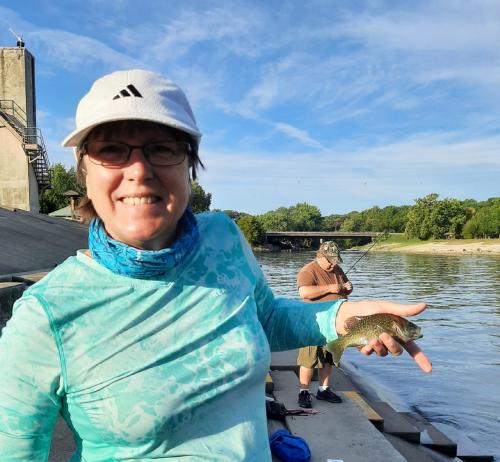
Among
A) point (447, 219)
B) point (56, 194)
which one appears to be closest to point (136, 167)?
point (56, 194)

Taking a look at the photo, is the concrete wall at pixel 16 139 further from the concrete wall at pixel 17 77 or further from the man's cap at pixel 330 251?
the man's cap at pixel 330 251

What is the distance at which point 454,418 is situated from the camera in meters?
9.73

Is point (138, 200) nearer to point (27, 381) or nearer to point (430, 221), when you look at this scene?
point (27, 381)

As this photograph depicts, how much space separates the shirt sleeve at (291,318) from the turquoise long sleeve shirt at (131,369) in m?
0.38

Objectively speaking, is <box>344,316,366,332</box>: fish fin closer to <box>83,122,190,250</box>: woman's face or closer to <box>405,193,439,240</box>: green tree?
<box>83,122,190,250</box>: woman's face

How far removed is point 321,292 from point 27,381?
242 inches

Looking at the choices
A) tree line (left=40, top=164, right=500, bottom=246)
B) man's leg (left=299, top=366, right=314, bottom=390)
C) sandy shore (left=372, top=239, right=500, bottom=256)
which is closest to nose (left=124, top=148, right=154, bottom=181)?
man's leg (left=299, top=366, right=314, bottom=390)

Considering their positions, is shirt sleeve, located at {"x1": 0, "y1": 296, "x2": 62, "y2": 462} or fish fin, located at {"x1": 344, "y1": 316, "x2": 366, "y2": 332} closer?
shirt sleeve, located at {"x1": 0, "y1": 296, "x2": 62, "y2": 462}

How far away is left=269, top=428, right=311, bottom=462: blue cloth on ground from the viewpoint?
4918 mm

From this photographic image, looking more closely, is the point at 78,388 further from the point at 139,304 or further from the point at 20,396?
the point at 139,304

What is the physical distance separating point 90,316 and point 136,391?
0.27 m

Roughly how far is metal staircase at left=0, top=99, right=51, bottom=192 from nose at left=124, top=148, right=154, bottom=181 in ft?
106

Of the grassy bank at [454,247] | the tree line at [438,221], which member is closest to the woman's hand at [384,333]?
the grassy bank at [454,247]

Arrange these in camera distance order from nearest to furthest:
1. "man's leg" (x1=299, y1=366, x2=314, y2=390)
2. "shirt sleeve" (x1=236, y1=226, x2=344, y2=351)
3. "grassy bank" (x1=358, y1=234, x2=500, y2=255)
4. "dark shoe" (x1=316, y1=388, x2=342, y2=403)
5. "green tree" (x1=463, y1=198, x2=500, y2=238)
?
1. "shirt sleeve" (x1=236, y1=226, x2=344, y2=351)
2. "dark shoe" (x1=316, y1=388, x2=342, y2=403)
3. "man's leg" (x1=299, y1=366, x2=314, y2=390)
4. "grassy bank" (x1=358, y1=234, x2=500, y2=255)
5. "green tree" (x1=463, y1=198, x2=500, y2=238)
